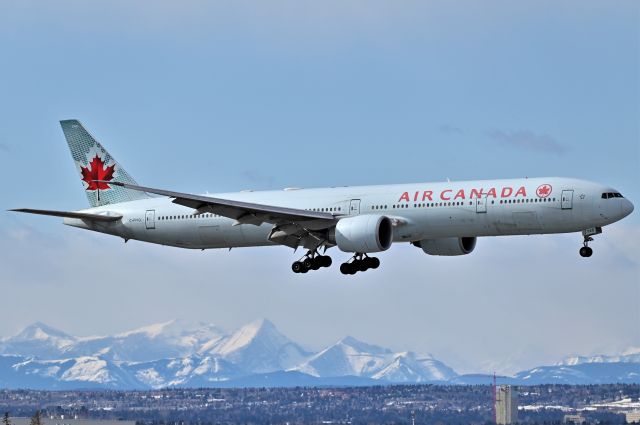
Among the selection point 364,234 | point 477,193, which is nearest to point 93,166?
point 364,234

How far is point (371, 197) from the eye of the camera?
8512 cm

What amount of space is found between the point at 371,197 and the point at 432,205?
4703 mm

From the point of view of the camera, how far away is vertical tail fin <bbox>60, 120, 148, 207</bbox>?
325ft

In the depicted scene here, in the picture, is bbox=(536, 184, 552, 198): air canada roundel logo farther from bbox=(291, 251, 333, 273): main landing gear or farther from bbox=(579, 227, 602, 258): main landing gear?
bbox=(291, 251, 333, 273): main landing gear

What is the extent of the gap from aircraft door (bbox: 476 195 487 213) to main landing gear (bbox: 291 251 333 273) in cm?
A: 1245

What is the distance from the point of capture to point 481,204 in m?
80.4

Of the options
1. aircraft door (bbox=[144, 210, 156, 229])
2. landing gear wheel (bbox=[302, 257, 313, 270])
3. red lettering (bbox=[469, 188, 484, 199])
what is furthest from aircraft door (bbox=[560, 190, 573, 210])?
aircraft door (bbox=[144, 210, 156, 229])

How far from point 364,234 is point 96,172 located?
2787 centimetres

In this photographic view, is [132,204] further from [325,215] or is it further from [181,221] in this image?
[325,215]

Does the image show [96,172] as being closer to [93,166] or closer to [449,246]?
[93,166]

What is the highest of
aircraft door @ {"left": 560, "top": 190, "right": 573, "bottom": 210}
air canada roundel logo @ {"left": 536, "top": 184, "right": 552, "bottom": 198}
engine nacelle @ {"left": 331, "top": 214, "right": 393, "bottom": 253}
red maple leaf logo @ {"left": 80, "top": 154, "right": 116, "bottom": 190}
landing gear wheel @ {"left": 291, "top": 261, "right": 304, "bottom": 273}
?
red maple leaf logo @ {"left": 80, "top": 154, "right": 116, "bottom": 190}

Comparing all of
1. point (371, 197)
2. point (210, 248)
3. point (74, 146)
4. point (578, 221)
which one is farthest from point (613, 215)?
point (74, 146)

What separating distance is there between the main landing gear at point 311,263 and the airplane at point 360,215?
0.21ft

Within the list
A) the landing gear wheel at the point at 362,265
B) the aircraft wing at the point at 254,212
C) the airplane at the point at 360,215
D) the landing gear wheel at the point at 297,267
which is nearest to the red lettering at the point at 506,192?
the airplane at the point at 360,215
